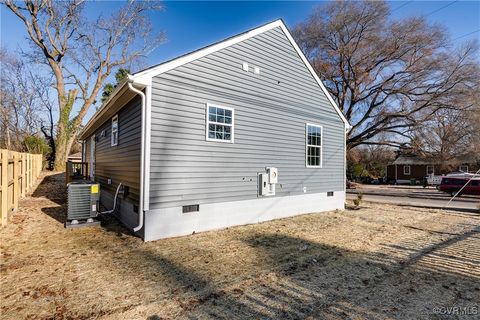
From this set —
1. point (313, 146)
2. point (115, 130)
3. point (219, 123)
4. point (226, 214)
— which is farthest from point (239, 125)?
point (115, 130)

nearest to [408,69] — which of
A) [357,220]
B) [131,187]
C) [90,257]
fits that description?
[357,220]

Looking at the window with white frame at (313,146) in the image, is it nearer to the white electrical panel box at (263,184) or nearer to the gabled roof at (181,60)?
the white electrical panel box at (263,184)

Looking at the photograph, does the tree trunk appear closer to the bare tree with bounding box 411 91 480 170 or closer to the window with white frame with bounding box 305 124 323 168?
the window with white frame with bounding box 305 124 323 168

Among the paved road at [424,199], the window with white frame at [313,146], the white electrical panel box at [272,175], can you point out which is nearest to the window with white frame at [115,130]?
the white electrical panel box at [272,175]

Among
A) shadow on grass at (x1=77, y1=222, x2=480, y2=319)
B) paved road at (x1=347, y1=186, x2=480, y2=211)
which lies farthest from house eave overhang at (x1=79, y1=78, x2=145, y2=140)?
paved road at (x1=347, y1=186, x2=480, y2=211)

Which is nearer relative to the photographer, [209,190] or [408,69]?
[209,190]

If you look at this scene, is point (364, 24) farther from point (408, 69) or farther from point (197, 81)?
point (197, 81)

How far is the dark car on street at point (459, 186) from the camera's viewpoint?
675 inches

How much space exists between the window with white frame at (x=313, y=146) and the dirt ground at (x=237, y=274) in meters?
3.30

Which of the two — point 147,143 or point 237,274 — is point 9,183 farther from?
point 237,274

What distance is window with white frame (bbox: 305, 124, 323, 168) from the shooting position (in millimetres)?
9586

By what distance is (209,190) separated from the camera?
22.0 ft

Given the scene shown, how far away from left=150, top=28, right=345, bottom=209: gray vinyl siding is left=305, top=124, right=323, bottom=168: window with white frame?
26 cm

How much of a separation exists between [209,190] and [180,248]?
1810 millimetres
